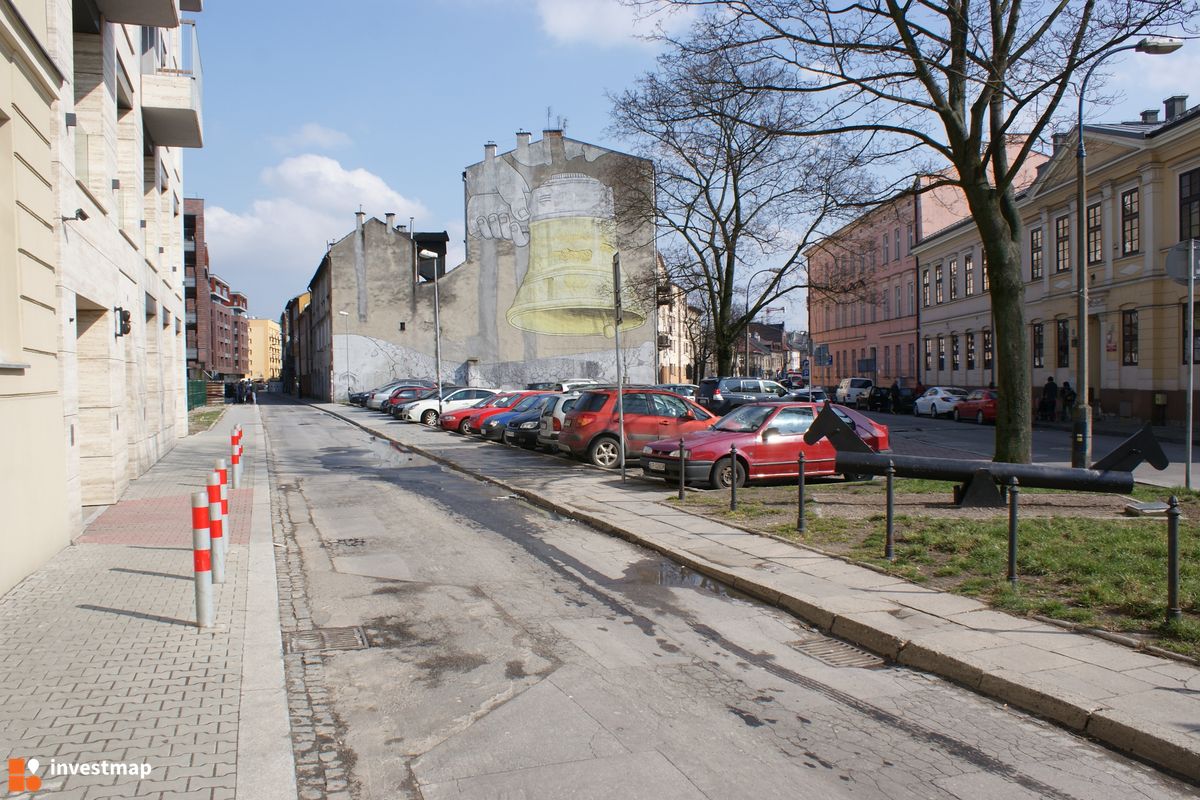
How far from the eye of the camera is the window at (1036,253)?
39.2m

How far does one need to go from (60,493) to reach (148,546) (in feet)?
3.36

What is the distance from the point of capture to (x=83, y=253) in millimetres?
10891

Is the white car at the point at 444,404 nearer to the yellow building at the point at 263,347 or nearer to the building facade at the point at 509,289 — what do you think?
the building facade at the point at 509,289

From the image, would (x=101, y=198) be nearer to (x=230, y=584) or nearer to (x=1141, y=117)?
(x=230, y=584)

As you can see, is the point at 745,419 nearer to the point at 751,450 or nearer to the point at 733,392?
the point at 751,450

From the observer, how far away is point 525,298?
53250 millimetres

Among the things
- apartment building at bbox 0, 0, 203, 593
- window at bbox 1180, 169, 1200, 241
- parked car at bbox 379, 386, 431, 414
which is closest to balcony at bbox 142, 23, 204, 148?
apartment building at bbox 0, 0, 203, 593

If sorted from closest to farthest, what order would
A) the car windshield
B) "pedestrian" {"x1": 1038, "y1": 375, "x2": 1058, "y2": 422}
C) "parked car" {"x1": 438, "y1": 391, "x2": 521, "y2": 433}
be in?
the car windshield < "parked car" {"x1": 438, "y1": 391, "x2": 521, "y2": 433} < "pedestrian" {"x1": 1038, "y1": 375, "x2": 1058, "y2": 422}

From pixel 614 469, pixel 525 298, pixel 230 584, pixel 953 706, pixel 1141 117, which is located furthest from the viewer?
pixel 525 298

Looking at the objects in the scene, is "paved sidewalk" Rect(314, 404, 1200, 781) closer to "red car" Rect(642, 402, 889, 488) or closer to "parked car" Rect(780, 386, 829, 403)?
"red car" Rect(642, 402, 889, 488)

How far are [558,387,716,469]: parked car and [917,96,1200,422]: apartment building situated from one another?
13539 millimetres

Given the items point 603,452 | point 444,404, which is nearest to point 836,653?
point 603,452

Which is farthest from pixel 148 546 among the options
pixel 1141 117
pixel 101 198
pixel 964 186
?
pixel 1141 117

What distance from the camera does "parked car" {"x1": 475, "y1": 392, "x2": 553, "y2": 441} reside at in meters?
24.9
